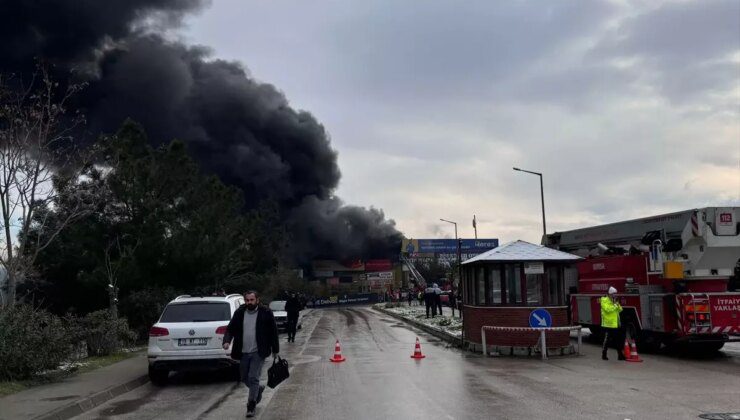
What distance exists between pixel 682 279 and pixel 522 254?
10.7ft

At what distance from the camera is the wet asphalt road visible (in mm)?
7570

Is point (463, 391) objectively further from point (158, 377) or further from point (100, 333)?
point (100, 333)

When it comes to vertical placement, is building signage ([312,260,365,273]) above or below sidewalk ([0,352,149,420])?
above

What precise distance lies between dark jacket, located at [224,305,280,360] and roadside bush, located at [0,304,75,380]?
4002 mm

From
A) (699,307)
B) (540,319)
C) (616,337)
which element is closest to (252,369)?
(540,319)

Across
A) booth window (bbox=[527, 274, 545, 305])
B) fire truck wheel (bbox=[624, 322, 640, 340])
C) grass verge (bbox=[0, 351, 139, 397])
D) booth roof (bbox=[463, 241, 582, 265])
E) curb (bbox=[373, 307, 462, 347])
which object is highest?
booth roof (bbox=[463, 241, 582, 265])

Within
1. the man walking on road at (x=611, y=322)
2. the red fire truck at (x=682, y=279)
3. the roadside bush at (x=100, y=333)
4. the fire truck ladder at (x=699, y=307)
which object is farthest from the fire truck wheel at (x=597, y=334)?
the roadside bush at (x=100, y=333)

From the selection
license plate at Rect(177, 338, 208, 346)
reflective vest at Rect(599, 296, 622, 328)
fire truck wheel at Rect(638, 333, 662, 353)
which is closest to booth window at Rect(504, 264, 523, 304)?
reflective vest at Rect(599, 296, 622, 328)

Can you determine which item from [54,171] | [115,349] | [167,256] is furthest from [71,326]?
[167,256]

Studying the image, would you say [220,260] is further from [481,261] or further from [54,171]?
[481,261]

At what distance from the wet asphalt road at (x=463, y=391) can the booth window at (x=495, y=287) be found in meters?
1.37

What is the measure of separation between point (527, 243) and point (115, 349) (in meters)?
9.82

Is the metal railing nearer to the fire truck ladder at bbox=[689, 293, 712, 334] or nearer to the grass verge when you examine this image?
the fire truck ladder at bbox=[689, 293, 712, 334]

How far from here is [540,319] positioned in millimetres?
13648
